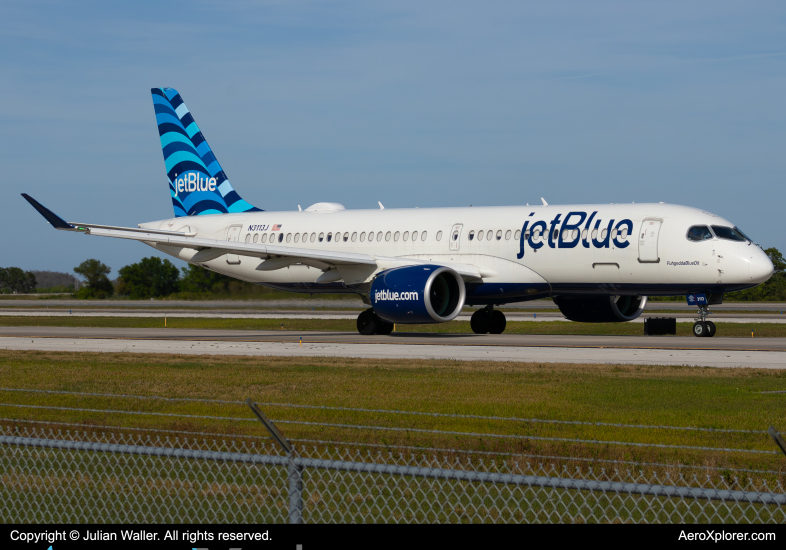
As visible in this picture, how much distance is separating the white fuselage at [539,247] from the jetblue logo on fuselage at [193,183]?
12.7 feet

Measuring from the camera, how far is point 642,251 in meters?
27.4

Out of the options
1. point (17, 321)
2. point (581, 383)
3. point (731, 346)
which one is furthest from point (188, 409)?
point (17, 321)

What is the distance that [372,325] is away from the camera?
33000 millimetres

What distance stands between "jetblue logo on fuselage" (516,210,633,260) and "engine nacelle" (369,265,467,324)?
2.59 m

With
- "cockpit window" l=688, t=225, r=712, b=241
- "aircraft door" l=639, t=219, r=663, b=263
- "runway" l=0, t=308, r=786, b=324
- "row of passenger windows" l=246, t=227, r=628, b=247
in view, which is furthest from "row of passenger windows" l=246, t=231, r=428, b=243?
"runway" l=0, t=308, r=786, b=324

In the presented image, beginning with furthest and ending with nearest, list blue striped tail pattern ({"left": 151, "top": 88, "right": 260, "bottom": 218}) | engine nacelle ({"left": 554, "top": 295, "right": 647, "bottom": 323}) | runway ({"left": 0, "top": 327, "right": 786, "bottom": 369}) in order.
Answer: blue striped tail pattern ({"left": 151, "top": 88, "right": 260, "bottom": 218})
engine nacelle ({"left": 554, "top": 295, "right": 647, "bottom": 323})
runway ({"left": 0, "top": 327, "right": 786, "bottom": 369})

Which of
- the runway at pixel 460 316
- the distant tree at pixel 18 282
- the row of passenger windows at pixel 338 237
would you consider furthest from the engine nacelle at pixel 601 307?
the distant tree at pixel 18 282

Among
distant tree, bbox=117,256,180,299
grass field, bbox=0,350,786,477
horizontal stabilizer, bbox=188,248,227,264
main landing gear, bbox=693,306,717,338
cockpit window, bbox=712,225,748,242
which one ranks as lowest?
distant tree, bbox=117,256,180,299

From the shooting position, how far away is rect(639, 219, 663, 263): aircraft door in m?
27.3

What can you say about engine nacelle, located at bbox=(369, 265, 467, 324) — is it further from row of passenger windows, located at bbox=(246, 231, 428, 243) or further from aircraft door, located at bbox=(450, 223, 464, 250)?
row of passenger windows, located at bbox=(246, 231, 428, 243)

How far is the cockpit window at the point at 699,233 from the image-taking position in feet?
88.6

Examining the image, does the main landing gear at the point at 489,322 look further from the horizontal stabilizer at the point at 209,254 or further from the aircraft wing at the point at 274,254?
the horizontal stabilizer at the point at 209,254

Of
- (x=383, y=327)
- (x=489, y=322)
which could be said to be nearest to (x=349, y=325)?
(x=383, y=327)
